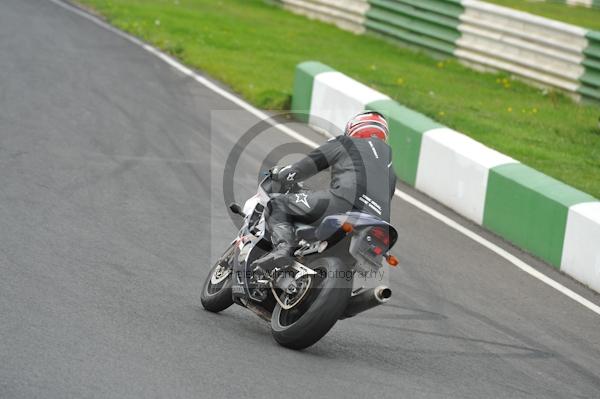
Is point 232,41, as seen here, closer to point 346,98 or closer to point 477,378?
point 346,98

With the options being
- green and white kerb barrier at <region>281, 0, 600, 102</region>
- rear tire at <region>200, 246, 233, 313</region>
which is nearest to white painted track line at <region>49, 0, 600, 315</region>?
rear tire at <region>200, 246, 233, 313</region>

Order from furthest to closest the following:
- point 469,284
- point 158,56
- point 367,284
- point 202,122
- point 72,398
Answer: point 158,56 → point 202,122 → point 469,284 → point 367,284 → point 72,398

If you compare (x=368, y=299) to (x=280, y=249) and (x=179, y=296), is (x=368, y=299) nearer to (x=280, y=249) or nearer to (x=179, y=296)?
(x=280, y=249)

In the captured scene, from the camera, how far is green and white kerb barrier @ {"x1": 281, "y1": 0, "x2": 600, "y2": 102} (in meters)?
17.8

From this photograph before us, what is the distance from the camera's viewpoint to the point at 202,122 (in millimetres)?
13992

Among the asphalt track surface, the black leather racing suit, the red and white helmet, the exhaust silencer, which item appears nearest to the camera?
the asphalt track surface

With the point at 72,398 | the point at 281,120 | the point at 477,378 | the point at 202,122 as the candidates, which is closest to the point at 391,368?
the point at 477,378

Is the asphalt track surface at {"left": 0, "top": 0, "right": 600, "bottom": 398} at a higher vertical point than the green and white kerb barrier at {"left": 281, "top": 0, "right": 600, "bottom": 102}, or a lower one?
lower

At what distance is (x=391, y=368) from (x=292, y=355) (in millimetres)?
615

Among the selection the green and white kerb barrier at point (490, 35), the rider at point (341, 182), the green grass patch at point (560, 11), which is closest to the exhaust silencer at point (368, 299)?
the rider at point (341, 182)

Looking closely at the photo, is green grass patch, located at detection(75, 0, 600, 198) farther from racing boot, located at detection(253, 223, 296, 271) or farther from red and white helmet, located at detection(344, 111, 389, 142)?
racing boot, located at detection(253, 223, 296, 271)

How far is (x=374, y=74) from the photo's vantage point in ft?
60.9

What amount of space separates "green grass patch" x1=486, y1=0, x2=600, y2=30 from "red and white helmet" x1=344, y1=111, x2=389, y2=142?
1878 centimetres

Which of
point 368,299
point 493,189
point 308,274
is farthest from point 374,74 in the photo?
point 368,299
